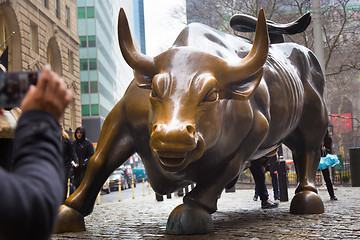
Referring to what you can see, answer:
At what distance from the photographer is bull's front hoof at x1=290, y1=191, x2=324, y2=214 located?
6.00 m

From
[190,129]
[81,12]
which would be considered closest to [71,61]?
[81,12]

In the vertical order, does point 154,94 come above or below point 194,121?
above

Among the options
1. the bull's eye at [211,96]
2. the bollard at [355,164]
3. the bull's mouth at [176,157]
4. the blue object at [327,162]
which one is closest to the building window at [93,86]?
the bollard at [355,164]

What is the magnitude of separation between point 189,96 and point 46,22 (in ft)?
59.9

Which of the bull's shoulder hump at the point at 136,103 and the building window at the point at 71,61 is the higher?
the building window at the point at 71,61

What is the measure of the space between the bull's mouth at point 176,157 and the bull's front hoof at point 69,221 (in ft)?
4.81

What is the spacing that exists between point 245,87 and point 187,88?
0.60 metres

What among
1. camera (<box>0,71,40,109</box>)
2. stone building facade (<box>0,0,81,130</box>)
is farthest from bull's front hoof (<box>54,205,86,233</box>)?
stone building facade (<box>0,0,81,130</box>)

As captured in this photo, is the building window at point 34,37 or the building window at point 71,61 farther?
the building window at point 71,61

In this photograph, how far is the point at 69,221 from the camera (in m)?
4.87

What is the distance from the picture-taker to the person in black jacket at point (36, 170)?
1.33m

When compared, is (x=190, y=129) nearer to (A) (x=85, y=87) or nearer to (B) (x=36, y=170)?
(B) (x=36, y=170)

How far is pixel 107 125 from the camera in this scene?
5.20 metres

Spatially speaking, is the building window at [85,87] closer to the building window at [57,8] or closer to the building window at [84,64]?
the building window at [84,64]
